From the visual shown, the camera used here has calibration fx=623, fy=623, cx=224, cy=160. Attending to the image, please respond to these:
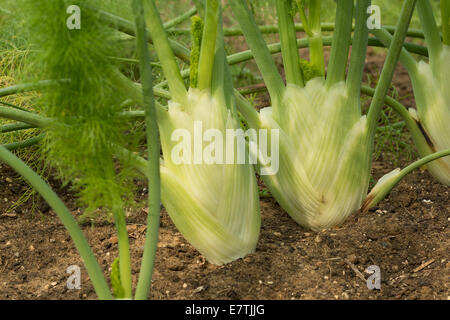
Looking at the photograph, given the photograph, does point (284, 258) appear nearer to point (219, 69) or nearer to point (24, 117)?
point (219, 69)

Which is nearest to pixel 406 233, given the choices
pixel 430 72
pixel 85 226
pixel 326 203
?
pixel 326 203

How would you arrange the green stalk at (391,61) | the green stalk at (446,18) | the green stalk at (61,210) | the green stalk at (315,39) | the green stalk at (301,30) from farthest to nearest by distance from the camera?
the green stalk at (301,30) < the green stalk at (446,18) < the green stalk at (315,39) < the green stalk at (391,61) < the green stalk at (61,210)

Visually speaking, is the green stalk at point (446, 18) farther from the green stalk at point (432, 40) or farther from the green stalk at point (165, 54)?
the green stalk at point (165, 54)

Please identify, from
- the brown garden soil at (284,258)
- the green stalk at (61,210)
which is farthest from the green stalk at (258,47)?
the green stalk at (61,210)

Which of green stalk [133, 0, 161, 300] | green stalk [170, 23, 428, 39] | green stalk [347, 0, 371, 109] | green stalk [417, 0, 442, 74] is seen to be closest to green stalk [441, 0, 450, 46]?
green stalk [417, 0, 442, 74]

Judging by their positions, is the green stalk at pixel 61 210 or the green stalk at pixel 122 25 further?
the green stalk at pixel 122 25


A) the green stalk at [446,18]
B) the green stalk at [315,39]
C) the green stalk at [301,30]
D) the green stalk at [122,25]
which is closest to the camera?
the green stalk at [122,25]
